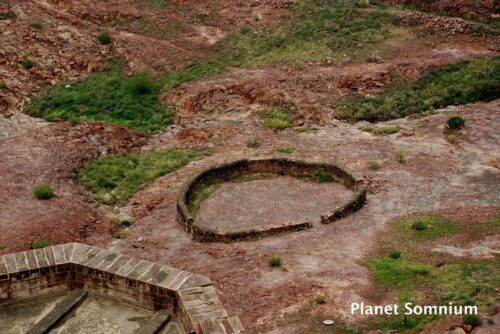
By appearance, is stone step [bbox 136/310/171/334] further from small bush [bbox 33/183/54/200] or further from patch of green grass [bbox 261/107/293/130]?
patch of green grass [bbox 261/107/293/130]

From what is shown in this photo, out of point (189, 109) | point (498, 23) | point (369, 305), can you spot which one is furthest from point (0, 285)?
point (498, 23)

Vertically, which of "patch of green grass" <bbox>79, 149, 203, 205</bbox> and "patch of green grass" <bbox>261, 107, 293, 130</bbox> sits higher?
"patch of green grass" <bbox>261, 107, 293, 130</bbox>

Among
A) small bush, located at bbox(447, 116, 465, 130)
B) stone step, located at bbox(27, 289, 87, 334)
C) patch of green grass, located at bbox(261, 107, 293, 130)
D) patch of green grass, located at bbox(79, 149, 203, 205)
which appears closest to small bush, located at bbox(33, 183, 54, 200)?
patch of green grass, located at bbox(79, 149, 203, 205)

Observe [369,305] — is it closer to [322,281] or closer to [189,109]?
[322,281]

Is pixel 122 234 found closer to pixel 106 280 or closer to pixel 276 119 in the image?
pixel 276 119

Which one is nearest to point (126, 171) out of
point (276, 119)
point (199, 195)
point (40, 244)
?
point (199, 195)

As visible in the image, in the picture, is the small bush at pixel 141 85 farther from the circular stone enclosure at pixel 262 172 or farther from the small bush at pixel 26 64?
the circular stone enclosure at pixel 262 172

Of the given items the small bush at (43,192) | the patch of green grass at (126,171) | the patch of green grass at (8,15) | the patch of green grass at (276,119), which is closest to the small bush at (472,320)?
the patch of green grass at (126,171)
